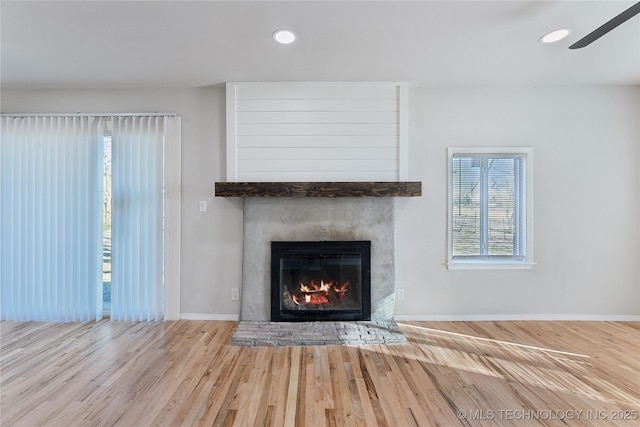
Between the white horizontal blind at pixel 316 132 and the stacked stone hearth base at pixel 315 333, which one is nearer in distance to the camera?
the stacked stone hearth base at pixel 315 333

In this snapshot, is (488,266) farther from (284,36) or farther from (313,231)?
(284,36)

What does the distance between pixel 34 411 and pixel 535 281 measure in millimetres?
4172

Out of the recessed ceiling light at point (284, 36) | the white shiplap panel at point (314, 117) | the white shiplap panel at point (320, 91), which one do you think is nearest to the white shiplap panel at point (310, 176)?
the white shiplap panel at point (314, 117)

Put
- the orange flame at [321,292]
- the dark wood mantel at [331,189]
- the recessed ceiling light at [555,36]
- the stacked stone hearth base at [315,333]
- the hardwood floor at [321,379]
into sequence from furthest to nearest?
1. the orange flame at [321,292]
2. the dark wood mantel at [331,189]
3. the stacked stone hearth base at [315,333]
4. the recessed ceiling light at [555,36]
5. the hardwood floor at [321,379]

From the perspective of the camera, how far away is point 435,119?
3297 millimetres

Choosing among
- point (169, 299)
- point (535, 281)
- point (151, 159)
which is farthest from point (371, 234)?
point (151, 159)

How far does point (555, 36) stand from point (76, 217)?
4.51m

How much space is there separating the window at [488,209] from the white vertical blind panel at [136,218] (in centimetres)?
304

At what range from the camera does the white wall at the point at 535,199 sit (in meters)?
3.28

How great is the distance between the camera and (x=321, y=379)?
2.17 meters

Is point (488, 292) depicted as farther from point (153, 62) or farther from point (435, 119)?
point (153, 62)

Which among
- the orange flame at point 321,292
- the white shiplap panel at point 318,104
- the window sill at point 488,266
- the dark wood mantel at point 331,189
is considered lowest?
the orange flame at point 321,292

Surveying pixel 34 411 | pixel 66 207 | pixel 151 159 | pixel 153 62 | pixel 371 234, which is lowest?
pixel 34 411

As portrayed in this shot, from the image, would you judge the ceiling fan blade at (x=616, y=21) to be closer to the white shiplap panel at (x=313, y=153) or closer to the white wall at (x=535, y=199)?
the white wall at (x=535, y=199)
